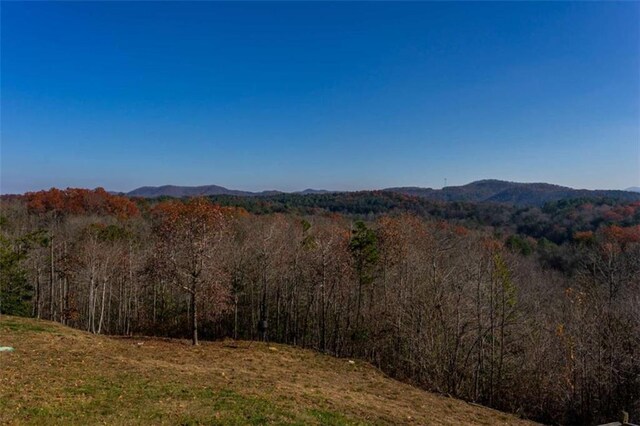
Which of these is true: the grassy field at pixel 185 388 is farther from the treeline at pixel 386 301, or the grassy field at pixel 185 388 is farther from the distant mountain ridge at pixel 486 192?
the distant mountain ridge at pixel 486 192

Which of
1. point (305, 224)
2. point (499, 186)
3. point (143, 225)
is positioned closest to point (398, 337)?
point (305, 224)

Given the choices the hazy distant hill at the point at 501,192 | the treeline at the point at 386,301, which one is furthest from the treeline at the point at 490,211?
the hazy distant hill at the point at 501,192

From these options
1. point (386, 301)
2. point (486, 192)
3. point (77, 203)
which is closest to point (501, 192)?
point (486, 192)

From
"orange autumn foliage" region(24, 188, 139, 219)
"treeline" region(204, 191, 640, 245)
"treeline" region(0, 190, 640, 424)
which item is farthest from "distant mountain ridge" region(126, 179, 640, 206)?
"treeline" region(0, 190, 640, 424)

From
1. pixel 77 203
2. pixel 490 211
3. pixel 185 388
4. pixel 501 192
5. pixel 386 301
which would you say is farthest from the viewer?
pixel 501 192

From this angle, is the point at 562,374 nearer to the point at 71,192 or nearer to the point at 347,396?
the point at 347,396

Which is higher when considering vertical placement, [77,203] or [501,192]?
[501,192]

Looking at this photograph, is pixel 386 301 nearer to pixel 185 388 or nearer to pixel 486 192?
pixel 185 388
